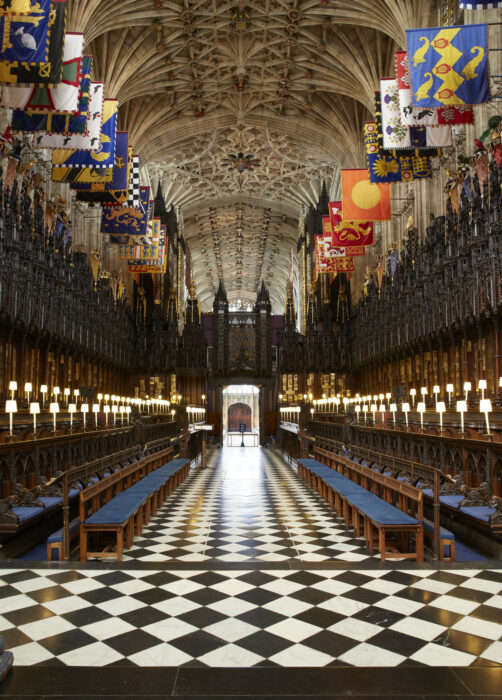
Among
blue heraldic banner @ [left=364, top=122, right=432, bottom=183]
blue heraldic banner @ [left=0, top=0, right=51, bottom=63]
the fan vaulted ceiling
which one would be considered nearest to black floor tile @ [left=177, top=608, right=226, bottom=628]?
blue heraldic banner @ [left=0, top=0, right=51, bottom=63]

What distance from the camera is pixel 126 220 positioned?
16906 millimetres

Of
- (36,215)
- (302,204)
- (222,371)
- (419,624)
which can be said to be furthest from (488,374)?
(302,204)

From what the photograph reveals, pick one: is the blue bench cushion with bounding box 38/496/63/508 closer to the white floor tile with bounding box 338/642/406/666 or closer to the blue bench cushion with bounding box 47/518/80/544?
the blue bench cushion with bounding box 47/518/80/544

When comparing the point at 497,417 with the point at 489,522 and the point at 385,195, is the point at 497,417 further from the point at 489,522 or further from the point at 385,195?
the point at 385,195

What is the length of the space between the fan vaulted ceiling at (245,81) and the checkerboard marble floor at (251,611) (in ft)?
62.7

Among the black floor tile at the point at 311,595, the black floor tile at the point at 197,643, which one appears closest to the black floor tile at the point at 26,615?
the black floor tile at the point at 197,643

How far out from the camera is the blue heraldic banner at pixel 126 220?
1673 centimetres

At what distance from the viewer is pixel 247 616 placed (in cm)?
395

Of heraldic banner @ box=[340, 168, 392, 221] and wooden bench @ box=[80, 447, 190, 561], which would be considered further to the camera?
heraldic banner @ box=[340, 168, 392, 221]

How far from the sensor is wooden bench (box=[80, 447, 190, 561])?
558cm

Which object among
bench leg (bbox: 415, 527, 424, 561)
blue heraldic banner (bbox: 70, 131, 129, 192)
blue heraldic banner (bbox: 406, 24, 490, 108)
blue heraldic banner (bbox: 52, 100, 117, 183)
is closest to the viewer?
bench leg (bbox: 415, 527, 424, 561)

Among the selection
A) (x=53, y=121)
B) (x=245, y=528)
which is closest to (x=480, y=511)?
(x=245, y=528)

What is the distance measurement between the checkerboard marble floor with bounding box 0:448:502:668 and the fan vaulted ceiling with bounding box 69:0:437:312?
1912cm

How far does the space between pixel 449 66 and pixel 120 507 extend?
377 inches
